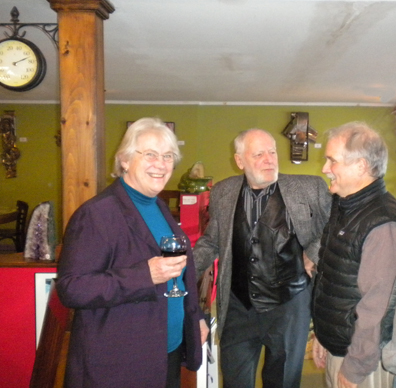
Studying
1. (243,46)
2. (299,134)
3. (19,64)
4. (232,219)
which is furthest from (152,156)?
(299,134)

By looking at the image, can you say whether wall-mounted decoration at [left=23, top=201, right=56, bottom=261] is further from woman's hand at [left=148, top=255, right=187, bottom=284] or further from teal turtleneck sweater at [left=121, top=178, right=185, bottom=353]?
woman's hand at [left=148, top=255, right=187, bottom=284]

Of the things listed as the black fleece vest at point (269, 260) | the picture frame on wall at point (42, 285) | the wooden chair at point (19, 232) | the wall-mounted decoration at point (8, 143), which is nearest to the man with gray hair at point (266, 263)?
the black fleece vest at point (269, 260)

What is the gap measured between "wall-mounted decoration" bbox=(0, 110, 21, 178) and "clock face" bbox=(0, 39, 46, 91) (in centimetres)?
628

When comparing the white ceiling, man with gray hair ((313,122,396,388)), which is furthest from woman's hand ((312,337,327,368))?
the white ceiling

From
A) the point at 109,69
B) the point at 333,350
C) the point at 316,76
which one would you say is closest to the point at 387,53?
the point at 316,76

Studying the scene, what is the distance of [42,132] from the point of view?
8.43 m

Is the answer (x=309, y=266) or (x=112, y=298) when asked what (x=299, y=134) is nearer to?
(x=309, y=266)

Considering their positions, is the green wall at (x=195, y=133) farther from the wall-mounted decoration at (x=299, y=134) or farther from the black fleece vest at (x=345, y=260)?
the black fleece vest at (x=345, y=260)

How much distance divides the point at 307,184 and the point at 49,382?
66.8 inches

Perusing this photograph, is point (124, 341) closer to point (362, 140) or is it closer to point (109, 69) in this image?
point (362, 140)

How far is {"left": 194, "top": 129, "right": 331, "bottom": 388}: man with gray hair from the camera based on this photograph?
2104mm

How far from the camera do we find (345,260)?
5.27 feet

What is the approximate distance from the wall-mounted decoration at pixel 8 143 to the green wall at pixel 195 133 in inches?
5.1

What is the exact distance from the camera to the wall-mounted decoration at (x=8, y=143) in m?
8.25
